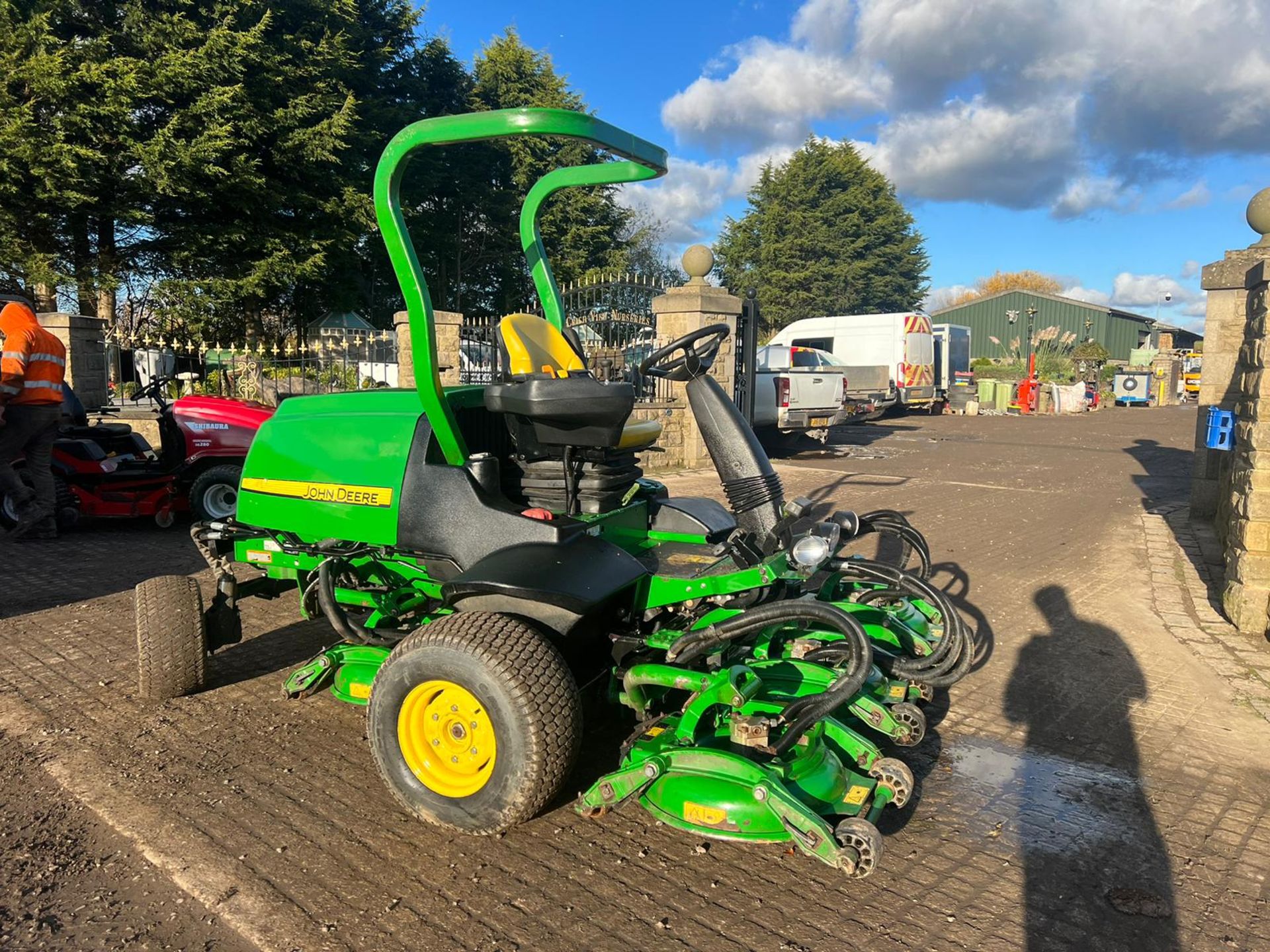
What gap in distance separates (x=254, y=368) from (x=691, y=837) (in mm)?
15032

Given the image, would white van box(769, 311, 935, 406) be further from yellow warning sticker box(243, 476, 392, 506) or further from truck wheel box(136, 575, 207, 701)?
truck wheel box(136, 575, 207, 701)

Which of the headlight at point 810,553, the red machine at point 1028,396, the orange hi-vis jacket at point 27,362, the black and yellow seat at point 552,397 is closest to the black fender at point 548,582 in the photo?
the black and yellow seat at point 552,397

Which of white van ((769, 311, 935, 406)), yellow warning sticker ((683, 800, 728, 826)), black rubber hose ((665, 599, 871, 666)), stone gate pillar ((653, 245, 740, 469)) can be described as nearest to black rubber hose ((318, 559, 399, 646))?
black rubber hose ((665, 599, 871, 666))

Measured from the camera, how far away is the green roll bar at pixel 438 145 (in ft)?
10.2

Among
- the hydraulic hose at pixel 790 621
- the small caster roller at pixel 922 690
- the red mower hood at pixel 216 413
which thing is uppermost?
the red mower hood at pixel 216 413

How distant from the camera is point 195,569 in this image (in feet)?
21.6

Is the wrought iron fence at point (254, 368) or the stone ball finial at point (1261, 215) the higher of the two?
the stone ball finial at point (1261, 215)

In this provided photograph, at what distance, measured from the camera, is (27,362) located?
6.98 meters

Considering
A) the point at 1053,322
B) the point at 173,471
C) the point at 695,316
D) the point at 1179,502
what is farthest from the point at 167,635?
the point at 1053,322

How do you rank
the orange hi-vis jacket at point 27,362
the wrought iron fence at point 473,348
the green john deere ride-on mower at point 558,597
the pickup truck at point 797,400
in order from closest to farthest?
the green john deere ride-on mower at point 558,597 < the orange hi-vis jacket at point 27,362 < the wrought iron fence at point 473,348 < the pickup truck at point 797,400

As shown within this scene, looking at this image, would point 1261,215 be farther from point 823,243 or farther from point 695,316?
point 823,243

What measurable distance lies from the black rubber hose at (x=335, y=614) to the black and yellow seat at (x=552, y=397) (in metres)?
1.03

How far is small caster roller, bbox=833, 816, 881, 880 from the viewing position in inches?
101

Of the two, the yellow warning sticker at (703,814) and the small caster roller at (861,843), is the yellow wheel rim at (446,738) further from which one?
the small caster roller at (861,843)
